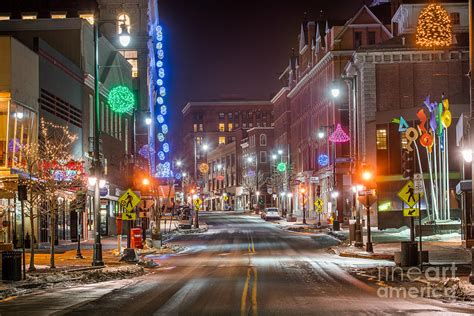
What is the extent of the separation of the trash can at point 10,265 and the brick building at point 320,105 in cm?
4267

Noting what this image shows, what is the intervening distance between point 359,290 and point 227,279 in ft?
16.1

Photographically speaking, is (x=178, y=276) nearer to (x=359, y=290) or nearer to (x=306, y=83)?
(x=359, y=290)

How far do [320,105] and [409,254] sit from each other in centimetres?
6373

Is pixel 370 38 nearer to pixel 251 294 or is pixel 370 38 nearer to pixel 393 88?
pixel 393 88

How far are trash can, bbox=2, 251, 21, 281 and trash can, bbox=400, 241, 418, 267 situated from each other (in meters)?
12.6

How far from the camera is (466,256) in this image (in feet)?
101

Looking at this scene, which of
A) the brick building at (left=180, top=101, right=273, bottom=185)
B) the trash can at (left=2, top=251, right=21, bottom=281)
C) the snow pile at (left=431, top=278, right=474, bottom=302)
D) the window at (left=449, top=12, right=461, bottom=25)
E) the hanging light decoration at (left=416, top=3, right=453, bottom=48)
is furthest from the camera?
the brick building at (left=180, top=101, right=273, bottom=185)

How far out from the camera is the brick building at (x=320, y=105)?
80938 millimetres

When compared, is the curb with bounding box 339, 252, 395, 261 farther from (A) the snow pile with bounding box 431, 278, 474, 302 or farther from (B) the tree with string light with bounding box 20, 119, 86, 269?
(B) the tree with string light with bounding box 20, 119, 86, 269

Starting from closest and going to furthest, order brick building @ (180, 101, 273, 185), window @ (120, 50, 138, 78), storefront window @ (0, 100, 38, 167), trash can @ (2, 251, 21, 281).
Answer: trash can @ (2, 251, 21, 281), storefront window @ (0, 100, 38, 167), window @ (120, 50, 138, 78), brick building @ (180, 101, 273, 185)

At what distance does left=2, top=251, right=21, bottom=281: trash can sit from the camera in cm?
2256

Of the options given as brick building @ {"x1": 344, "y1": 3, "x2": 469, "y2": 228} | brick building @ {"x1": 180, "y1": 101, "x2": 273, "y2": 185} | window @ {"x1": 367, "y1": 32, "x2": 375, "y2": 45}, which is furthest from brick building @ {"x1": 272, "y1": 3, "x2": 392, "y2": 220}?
brick building @ {"x1": 180, "y1": 101, "x2": 273, "y2": 185}

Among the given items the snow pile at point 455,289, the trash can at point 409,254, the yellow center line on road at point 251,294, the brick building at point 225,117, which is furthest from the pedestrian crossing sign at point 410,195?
the brick building at point 225,117

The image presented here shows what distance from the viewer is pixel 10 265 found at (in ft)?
74.0
